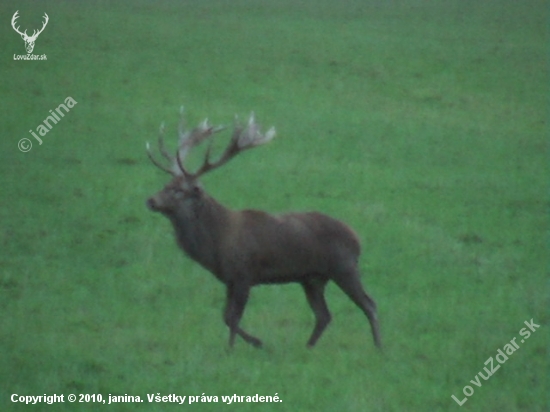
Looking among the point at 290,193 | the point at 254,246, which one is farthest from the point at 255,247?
the point at 290,193

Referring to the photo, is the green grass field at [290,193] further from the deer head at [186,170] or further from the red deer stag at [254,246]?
the deer head at [186,170]

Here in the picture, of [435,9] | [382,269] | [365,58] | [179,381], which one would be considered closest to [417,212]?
[382,269]

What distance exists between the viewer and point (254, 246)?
397 inches

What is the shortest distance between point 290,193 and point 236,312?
6.40 m

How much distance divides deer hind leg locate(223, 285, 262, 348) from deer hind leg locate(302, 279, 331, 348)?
20.6 inches

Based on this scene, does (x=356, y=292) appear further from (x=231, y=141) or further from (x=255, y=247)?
(x=231, y=141)

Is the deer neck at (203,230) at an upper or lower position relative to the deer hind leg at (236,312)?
upper

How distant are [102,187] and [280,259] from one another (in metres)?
6.55

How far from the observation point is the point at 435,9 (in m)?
32.2

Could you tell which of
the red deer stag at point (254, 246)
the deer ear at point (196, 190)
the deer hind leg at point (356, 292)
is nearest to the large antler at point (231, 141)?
the red deer stag at point (254, 246)

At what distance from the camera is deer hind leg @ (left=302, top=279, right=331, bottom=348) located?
1034 cm

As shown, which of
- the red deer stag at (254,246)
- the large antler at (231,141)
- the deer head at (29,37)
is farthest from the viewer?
the deer head at (29,37)

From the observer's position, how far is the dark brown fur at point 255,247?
10070mm

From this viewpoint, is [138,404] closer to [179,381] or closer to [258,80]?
[179,381]
